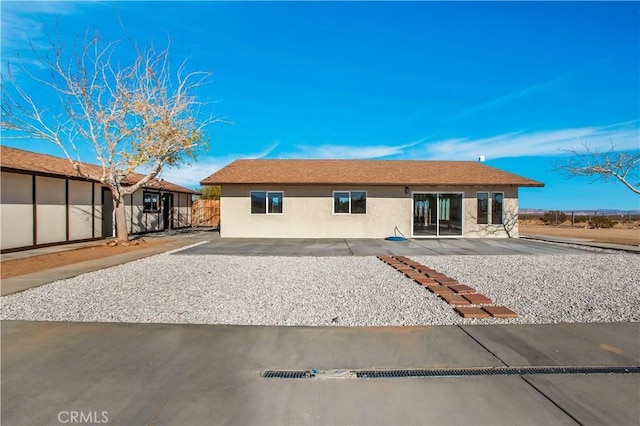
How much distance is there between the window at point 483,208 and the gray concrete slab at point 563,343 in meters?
12.7

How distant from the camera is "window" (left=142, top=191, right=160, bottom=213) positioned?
18.9 meters

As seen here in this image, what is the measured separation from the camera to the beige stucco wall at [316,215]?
15969mm

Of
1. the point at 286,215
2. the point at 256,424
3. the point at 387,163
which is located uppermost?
the point at 387,163

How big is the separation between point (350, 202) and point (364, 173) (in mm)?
1954

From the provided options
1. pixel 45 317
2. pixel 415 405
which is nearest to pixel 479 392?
pixel 415 405

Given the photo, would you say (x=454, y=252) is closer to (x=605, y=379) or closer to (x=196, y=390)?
(x=605, y=379)

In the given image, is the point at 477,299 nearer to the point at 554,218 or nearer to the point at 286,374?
the point at 286,374

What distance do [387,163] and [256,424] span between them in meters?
18.2

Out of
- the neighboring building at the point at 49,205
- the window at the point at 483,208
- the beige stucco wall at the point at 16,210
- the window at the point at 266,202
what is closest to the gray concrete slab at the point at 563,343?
the window at the point at 266,202

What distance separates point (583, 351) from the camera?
3502 mm

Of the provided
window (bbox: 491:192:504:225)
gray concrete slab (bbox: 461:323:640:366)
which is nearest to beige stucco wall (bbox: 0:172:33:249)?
gray concrete slab (bbox: 461:323:640:366)

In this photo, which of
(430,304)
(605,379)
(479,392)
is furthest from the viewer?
(430,304)

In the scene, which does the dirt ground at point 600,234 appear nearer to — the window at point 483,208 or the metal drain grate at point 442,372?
the window at point 483,208

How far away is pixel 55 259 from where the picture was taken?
947cm
